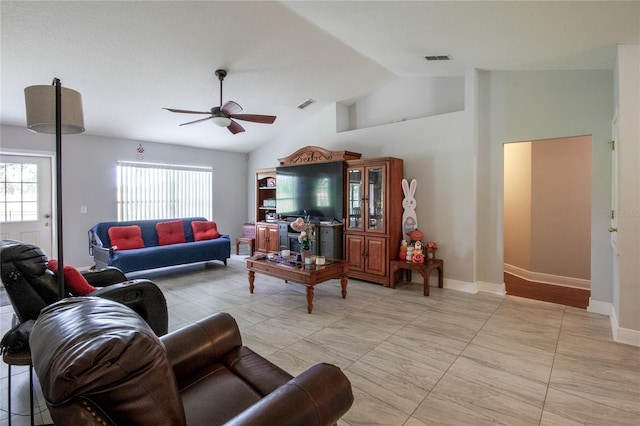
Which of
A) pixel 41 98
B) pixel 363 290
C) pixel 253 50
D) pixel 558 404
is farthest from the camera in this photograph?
pixel 363 290

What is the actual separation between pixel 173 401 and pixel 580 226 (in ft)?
19.1

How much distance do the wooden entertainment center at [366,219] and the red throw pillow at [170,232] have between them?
8.73ft

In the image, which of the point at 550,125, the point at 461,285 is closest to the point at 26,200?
the point at 461,285

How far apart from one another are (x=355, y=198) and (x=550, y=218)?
3116mm

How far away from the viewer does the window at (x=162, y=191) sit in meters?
6.15

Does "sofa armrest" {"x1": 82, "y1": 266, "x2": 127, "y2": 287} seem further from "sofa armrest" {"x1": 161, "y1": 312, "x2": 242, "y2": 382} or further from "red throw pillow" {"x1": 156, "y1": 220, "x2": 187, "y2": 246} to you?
"red throw pillow" {"x1": 156, "y1": 220, "x2": 187, "y2": 246}

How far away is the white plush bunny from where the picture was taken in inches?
189

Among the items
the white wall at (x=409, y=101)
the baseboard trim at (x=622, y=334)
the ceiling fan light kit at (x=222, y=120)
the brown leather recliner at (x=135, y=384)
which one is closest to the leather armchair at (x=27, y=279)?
the brown leather recliner at (x=135, y=384)

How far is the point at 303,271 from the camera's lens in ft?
11.9

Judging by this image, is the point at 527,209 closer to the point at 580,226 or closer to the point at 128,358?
the point at 580,226

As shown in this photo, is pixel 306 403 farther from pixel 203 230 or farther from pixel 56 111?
pixel 203 230

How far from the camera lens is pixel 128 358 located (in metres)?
0.80

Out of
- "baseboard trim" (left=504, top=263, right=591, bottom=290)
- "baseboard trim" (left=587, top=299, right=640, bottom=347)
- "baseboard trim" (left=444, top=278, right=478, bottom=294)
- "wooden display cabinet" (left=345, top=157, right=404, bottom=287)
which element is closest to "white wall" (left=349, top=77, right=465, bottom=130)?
"wooden display cabinet" (left=345, top=157, right=404, bottom=287)

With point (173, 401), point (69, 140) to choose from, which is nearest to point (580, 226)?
point (173, 401)
